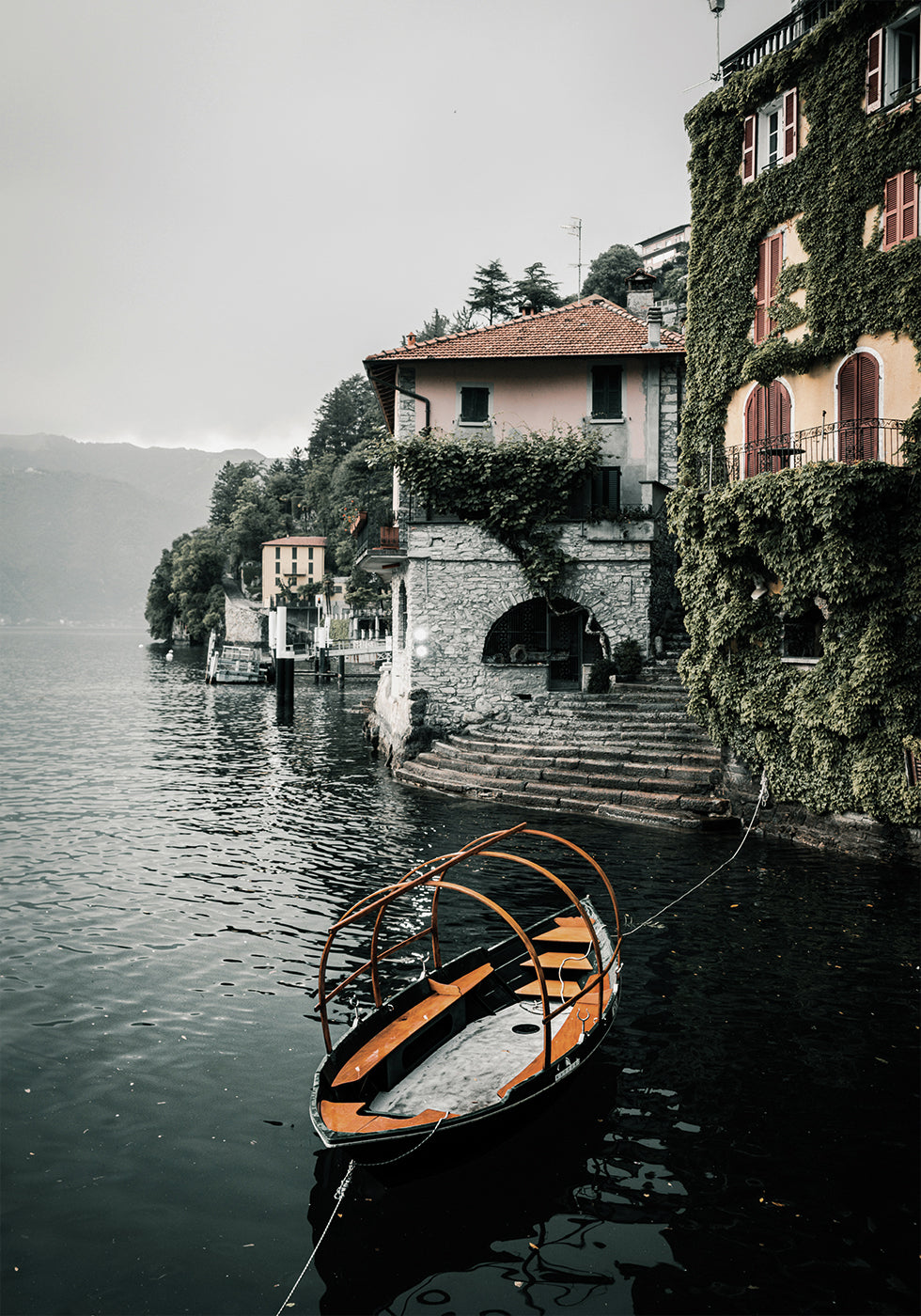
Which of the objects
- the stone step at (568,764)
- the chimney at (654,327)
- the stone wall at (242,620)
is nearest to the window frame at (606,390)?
the chimney at (654,327)

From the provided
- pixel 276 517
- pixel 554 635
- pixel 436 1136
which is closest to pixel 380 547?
pixel 554 635

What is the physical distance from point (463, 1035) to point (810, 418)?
1445cm

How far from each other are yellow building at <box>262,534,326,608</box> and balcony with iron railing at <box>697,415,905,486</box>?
6886 centimetres

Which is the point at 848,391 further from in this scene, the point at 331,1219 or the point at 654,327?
the point at 331,1219

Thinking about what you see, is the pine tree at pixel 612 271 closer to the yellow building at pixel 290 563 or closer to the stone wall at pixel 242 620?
the yellow building at pixel 290 563

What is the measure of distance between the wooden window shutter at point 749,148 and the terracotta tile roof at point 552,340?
655cm

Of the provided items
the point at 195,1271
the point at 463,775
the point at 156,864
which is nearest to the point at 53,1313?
the point at 195,1271

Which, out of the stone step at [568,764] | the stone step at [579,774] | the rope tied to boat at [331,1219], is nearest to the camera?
the rope tied to boat at [331,1219]

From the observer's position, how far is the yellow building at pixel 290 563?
289 ft

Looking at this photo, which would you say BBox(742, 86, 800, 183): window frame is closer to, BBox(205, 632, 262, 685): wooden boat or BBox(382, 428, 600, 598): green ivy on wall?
BBox(382, 428, 600, 598): green ivy on wall

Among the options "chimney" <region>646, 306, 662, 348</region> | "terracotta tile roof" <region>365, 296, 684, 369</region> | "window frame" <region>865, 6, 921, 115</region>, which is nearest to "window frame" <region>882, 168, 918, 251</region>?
"window frame" <region>865, 6, 921, 115</region>

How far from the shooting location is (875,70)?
644 inches

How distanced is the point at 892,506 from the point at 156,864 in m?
14.4

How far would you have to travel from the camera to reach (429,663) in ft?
84.0
